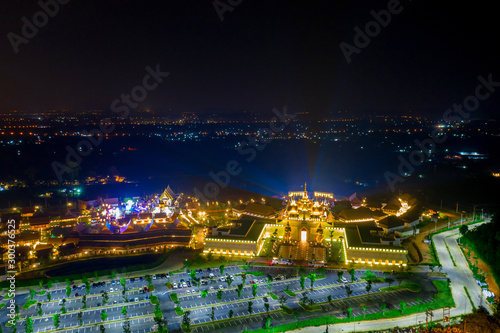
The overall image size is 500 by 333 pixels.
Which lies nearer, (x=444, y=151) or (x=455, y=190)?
(x=455, y=190)

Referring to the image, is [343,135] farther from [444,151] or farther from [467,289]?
[467,289]

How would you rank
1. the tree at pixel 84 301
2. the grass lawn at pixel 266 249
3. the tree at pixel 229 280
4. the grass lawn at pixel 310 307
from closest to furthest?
1. the grass lawn at pixel 310 307
2. the tree at pixel 84 301
3. the tree at pixel 229 280
4. the grass lawn at pixel 266 249

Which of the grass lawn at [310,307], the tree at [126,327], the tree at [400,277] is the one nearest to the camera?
the tree at [126,327]

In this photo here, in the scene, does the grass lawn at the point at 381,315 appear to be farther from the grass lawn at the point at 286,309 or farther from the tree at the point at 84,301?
the tree at the point at 84,301

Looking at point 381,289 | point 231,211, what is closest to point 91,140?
point 231,211

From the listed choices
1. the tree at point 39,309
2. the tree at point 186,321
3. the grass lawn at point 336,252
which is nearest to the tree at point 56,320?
the tree at point 39,309

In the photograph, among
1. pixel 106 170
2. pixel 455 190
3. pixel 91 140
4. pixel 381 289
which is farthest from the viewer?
pixel 91 140

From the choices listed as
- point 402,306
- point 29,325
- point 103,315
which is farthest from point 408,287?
point 29,325

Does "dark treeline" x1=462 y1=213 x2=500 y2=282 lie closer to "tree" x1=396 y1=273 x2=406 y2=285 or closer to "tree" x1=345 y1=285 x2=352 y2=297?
"tree" x1=396 y1=273 x2=406 y2=285
